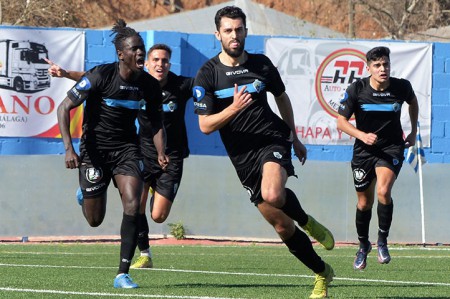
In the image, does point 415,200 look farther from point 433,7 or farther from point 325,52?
point 433,7

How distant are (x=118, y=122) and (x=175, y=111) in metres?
2.93

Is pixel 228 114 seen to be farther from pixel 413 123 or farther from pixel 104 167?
pixel 413 123

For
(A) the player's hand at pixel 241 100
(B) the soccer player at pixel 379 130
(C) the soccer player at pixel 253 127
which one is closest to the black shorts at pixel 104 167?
(C) the soccer player at pixel 253 127

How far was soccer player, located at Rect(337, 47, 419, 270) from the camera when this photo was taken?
13.1 m

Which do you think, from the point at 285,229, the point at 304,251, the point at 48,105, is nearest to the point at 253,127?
the point at 285,229

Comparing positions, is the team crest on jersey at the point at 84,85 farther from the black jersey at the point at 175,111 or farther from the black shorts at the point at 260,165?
the black jersey at the point at 175,111

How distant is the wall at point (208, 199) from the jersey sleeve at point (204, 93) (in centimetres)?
1040

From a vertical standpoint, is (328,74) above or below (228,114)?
below

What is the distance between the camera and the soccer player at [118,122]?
1030 centimetres

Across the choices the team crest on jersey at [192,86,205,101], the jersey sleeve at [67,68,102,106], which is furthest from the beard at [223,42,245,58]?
the jersey sleeve at [67,68,102,106]

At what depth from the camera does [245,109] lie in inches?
378

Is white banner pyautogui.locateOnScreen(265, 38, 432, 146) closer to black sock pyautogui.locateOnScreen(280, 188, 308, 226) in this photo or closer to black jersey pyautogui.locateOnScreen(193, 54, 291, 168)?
black jersey pyautogui.locateOnScreen(193, 54, 291, 168)

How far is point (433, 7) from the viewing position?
34.1 m

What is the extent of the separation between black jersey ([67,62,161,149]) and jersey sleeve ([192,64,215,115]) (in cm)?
105
